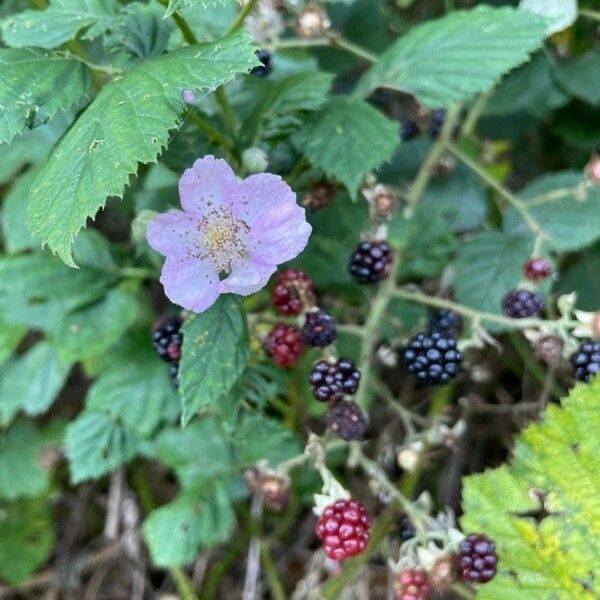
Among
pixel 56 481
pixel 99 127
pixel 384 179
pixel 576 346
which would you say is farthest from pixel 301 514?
pixel 99 127

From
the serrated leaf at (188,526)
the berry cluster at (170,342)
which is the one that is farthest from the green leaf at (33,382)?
the berry cluster at (170,342)

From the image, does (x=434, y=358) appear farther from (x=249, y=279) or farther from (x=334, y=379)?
(x=249, y=279)

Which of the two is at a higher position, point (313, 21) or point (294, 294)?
point (313, 21)

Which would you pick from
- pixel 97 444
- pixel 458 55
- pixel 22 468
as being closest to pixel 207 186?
pixel 458 55

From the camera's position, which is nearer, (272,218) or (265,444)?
(272,218)

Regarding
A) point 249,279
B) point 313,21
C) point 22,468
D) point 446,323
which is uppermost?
point 313,21

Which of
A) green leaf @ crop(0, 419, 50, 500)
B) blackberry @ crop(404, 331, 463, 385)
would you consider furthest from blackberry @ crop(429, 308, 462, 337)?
green leaf @ crop(0, 419, 50, 500)

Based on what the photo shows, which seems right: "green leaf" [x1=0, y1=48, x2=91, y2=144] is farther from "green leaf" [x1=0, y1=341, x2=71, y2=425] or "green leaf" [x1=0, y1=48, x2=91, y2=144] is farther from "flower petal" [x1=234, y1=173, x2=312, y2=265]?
"green leaf" [x1=0, y1=341, x2=71, y2=425]
